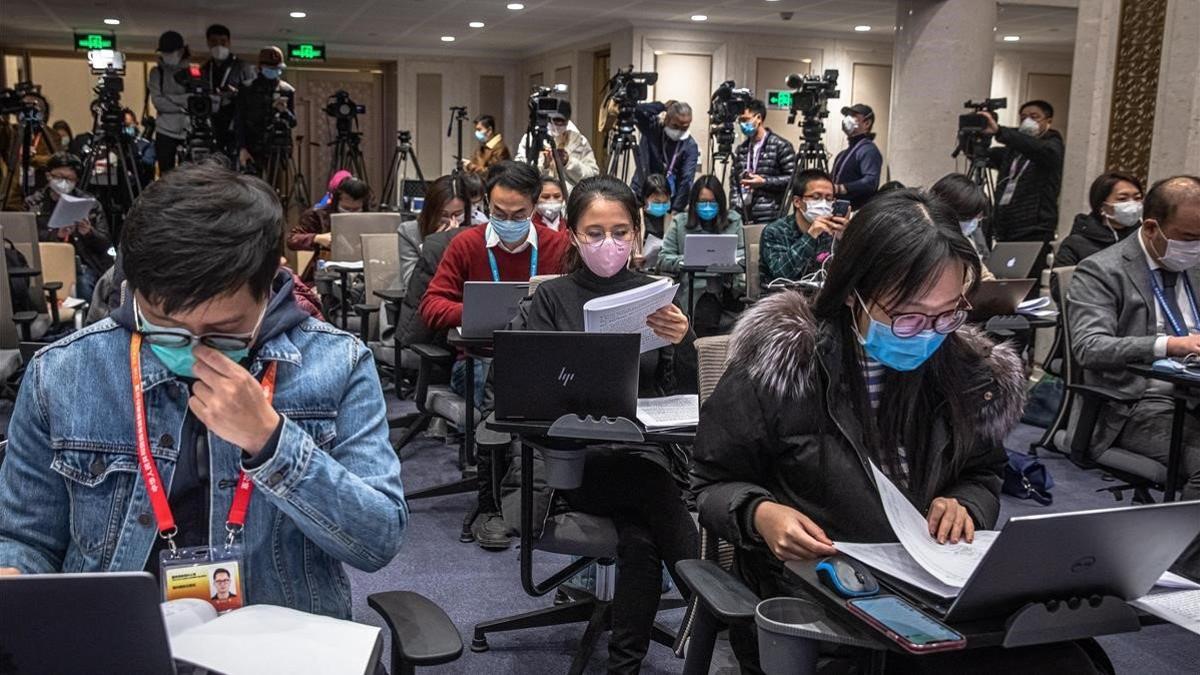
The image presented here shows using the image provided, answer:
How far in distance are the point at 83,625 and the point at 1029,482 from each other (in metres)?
3.84

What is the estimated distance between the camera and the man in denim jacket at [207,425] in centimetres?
116

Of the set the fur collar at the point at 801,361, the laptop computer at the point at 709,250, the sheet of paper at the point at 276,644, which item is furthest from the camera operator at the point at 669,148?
the sheet of paper at the point at 276,644

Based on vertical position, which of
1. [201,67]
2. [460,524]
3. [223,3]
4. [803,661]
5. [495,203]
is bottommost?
[460,524]

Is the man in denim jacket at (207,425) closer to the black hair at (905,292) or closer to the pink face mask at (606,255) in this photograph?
the black hair at (905,292)

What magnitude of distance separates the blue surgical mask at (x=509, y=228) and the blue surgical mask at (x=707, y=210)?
2.45 m

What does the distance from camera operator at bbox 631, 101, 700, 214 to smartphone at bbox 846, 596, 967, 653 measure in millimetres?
6358

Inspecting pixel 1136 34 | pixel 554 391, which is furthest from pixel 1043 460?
pixel 554 391

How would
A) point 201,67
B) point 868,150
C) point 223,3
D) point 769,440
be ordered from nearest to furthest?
point 769,440 < point 868,150 < point 201,67 < point 223,3

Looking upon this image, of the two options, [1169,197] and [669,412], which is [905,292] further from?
[1169,197]

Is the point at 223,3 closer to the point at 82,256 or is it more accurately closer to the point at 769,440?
the point at 82,256

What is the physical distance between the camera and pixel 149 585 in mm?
899

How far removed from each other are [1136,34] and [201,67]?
262 inches

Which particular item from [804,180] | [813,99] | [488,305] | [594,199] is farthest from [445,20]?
[594,199]

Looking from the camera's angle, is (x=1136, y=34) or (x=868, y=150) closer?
(x=1136, y=34)
